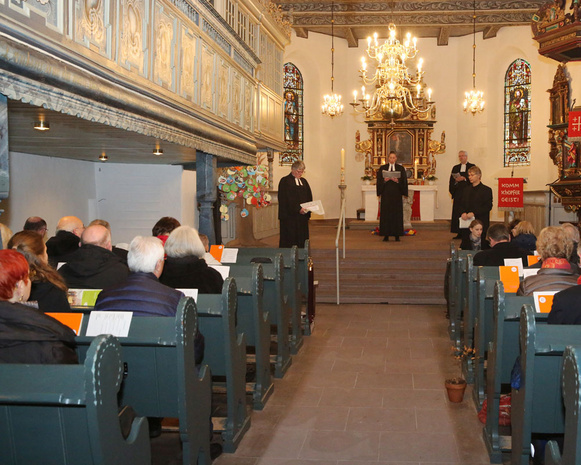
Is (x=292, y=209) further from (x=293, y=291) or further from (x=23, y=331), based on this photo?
(x=23, y=331)

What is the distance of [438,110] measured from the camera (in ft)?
73.2

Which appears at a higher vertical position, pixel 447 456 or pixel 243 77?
pixel 243 77

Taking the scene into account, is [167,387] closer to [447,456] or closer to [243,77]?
[447,456]

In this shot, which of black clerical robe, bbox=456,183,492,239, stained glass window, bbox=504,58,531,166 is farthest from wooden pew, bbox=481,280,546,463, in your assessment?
stained glass window, bbox=504,58,531,166

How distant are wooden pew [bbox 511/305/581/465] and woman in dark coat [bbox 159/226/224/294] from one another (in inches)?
98.3

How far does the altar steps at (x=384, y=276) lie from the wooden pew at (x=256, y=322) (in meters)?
5.37

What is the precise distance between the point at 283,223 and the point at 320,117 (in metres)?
10.9

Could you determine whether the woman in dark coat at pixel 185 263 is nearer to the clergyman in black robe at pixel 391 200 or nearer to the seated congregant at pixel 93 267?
the seated congregant at pixel 93 267

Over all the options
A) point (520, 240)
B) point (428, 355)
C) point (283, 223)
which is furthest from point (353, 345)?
point (283, 223)

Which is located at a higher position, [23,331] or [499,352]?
[23,331]

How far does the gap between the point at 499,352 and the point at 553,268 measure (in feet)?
2.59

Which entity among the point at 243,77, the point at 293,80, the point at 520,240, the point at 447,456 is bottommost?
the point at 447,456

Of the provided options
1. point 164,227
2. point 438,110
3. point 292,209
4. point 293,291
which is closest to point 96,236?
point 164,227

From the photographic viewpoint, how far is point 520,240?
8.17 m
